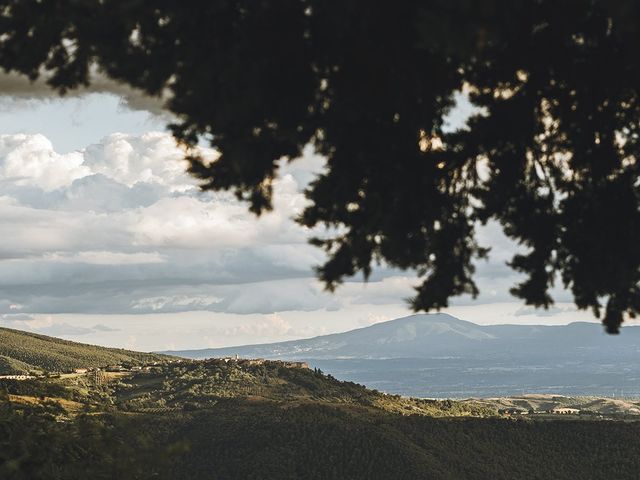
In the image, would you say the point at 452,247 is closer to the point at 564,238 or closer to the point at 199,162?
the point at 564,238

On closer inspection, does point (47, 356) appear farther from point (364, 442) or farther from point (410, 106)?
point (410, 106)

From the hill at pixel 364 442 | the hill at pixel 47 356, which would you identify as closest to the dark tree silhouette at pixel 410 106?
the hill at pixel 364 442

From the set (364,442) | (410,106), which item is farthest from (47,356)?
A: (410,106)

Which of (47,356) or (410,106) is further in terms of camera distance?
(47,356)

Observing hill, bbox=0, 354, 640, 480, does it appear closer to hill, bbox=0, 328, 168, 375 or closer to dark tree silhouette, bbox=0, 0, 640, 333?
dark tree silhouette, bbox=0, 0, 640, 333

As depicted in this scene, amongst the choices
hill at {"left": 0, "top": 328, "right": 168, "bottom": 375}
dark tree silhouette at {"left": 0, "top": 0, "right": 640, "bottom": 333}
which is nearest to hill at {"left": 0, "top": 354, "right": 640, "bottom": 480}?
dark tree silhouette at {"left": 0, "top": 0, "right": 640, "bottom": 333}

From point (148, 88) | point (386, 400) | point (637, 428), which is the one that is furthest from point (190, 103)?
point (386, 400)

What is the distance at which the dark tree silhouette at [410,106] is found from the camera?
37.5ft

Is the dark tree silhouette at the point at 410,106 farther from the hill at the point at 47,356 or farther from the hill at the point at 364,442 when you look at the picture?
the hill at the point at 47,356

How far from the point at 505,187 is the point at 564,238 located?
1.29m

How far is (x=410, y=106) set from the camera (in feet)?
42.4

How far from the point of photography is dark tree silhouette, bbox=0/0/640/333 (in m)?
11.4

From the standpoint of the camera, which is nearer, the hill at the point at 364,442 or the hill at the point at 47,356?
the hill at the point at 364,442

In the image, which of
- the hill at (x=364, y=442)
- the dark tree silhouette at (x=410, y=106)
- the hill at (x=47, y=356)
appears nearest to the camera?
the dark tree silhouette at (x=410, y=106)
